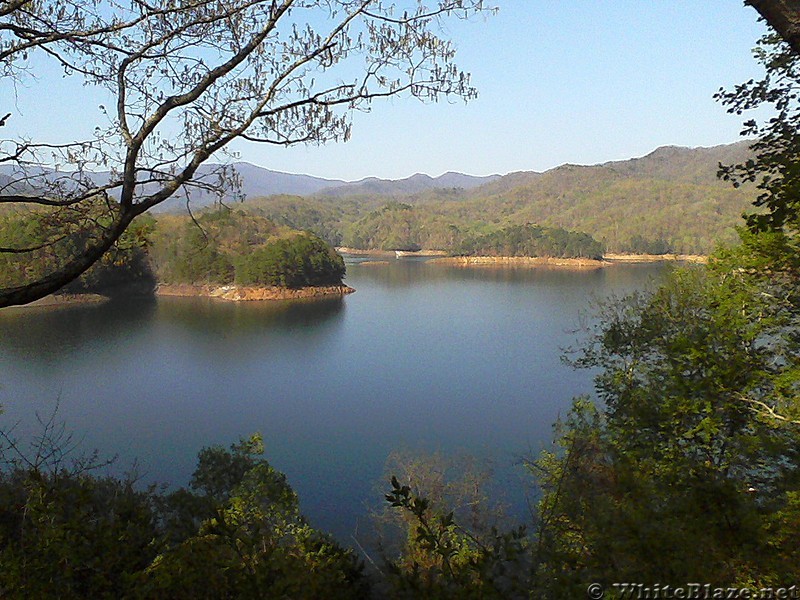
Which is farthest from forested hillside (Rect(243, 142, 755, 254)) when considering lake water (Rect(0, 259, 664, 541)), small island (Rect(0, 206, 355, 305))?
lake water (Rect(0, 259, 664, 541))

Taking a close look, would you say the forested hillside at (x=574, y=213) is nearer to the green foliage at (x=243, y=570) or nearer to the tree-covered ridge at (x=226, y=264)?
the tree-covered ridge at (x=226, y=264)

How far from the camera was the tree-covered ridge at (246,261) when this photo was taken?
33.8m

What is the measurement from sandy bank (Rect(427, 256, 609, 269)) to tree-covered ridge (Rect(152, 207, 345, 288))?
23.7 meters

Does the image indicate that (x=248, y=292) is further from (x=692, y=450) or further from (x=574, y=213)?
(x=574, y=213)

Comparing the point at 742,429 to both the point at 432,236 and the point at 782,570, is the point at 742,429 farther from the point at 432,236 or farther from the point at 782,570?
the point at 432,236

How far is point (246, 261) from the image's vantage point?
34688mm

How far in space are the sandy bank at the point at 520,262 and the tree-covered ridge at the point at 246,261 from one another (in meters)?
23.7

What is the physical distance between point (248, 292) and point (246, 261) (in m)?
2.43

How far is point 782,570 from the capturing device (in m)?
1.62

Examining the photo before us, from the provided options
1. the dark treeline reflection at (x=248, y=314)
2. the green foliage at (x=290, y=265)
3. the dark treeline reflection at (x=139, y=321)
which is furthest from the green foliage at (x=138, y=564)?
the green foliage at (x=290, y=265)

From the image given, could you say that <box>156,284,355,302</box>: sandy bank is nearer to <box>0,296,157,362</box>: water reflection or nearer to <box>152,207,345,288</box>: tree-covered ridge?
<box>152,207,345,288</box>: tree-covered ridge

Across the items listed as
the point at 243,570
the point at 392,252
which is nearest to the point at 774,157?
the point at 243,570

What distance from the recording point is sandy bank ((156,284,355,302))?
109ft

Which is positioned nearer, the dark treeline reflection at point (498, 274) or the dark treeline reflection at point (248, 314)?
the dark treeline reflection at point (248, 314)
